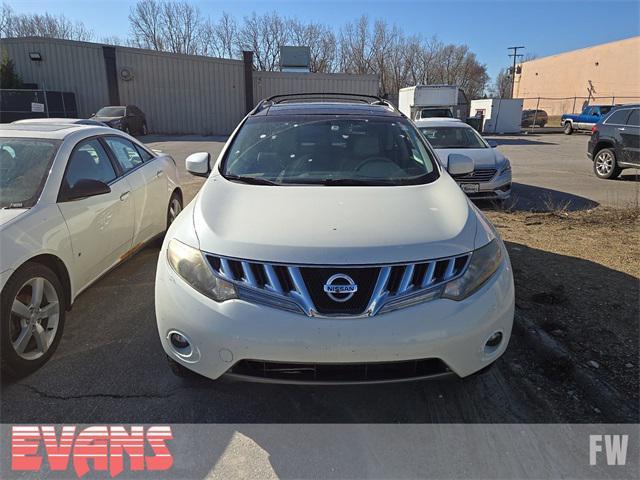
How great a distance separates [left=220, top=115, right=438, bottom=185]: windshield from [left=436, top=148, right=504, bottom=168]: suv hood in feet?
13.2

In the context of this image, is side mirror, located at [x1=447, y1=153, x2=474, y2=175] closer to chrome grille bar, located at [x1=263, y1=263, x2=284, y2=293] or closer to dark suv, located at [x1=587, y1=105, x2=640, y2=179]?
A: chrome grille bar, located at [x1=263, y1=263, x2=284, y2=293]

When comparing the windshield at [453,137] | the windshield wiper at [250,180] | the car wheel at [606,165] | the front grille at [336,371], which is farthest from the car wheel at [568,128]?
the front grille at [336,371]

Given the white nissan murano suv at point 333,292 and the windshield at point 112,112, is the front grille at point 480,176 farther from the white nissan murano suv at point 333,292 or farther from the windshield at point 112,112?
the windshield at point 112,112

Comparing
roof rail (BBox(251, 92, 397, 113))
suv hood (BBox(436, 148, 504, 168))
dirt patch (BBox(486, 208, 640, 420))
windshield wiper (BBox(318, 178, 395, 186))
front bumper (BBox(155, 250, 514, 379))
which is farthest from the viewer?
suv hood (BBox(436, 148, 504, 168))

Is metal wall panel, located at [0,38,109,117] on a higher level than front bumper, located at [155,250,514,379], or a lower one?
higher

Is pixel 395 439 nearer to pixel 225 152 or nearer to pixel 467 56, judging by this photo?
pixel 225 152

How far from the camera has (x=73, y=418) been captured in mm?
2566

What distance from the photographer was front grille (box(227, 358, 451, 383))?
2.21 metres

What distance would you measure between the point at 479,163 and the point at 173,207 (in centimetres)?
504

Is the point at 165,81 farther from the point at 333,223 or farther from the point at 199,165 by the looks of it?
the point at 333,223

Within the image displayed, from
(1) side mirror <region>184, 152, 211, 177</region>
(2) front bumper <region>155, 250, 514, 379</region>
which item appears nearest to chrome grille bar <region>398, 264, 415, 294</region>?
(2) front bumper <region>155, 250, 514, 379</region>

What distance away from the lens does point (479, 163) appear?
307 inches

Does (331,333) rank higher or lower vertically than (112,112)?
lower

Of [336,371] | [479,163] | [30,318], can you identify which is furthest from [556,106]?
[30,318]
